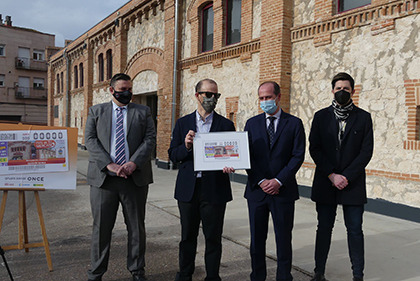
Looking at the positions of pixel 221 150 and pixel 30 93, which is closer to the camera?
pixel 221 150

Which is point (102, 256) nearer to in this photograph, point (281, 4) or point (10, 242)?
point (10, 242)

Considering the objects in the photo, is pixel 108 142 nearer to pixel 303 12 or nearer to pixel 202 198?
pixel 202 198

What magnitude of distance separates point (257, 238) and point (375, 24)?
5.64m

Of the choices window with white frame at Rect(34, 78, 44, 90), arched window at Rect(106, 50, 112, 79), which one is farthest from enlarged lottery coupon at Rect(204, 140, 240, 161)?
window with white frame at Rect(34, 78, 44, 90)

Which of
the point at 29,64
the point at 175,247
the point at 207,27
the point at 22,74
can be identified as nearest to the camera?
the point at 175,247

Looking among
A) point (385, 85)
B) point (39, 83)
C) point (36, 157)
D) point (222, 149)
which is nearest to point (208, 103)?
point (222, 149)

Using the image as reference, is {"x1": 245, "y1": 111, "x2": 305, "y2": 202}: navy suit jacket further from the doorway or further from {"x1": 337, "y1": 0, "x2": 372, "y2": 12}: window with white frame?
the doorway

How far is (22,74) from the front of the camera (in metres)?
38.3

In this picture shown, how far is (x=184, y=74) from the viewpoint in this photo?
12766mm

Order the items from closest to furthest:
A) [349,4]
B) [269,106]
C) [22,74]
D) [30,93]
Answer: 1. [269,106]
2. [349,4]
3. [22,74]
4. [30,93]

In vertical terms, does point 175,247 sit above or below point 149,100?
below

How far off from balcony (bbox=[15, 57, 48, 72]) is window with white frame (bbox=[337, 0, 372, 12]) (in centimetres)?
3933

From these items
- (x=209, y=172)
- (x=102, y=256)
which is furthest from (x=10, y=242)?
(x=209, y=172)

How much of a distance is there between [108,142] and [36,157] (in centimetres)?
103
